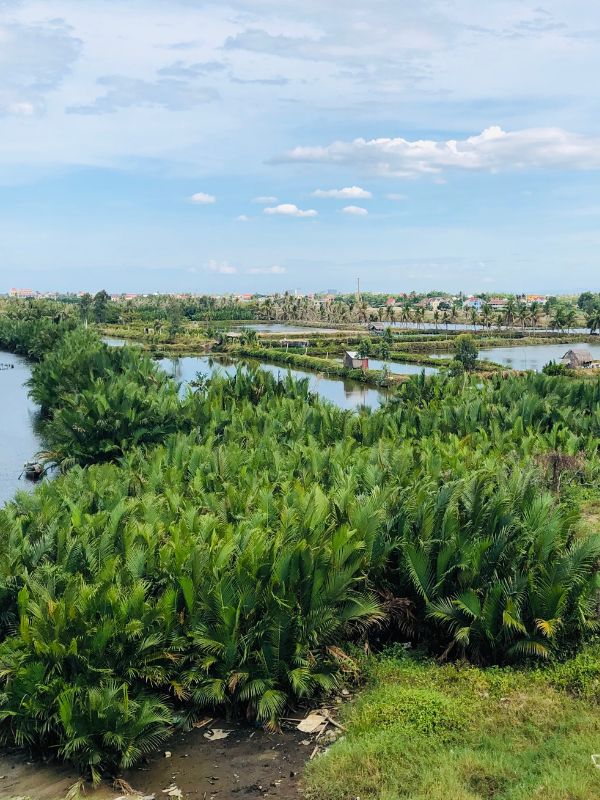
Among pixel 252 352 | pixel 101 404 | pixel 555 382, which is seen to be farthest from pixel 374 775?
pixel 252 352

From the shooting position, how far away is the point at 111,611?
26.9 feet

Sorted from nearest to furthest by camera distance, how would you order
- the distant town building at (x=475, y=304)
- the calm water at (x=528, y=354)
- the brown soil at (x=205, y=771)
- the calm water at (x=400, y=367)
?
the brown soil at (x=205, y=771), the calm water at (x=400, y=367), the calm water at (x=528, y=354), the distant town building at (x=475, y=304)

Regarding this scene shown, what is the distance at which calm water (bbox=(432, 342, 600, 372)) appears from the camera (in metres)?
59.3

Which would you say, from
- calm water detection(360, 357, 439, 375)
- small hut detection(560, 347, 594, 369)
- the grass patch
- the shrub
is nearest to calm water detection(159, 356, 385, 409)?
calm water detection(360, 357, 439, 375)

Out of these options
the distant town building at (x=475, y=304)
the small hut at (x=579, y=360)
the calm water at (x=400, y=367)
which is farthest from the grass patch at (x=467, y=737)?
the distant town building at (x=475, y=304)

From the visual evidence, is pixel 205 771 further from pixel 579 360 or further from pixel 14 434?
pixel 579 360

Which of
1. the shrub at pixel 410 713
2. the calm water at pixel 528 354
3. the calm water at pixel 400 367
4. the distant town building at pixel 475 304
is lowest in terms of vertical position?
the shrub at pixel 410 713

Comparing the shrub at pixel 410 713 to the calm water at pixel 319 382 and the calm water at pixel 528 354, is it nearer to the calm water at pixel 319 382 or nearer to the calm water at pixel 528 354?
the calm water at pixel 319 382

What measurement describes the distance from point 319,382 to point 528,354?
2453 cm

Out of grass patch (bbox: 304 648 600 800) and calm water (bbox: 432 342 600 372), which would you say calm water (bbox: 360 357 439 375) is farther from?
grass patch (bbox: 304 648 600 800)

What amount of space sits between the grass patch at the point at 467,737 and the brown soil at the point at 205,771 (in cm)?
42

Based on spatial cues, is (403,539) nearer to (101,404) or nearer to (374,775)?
(374,775)

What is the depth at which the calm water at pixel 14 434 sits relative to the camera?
23.6 meters

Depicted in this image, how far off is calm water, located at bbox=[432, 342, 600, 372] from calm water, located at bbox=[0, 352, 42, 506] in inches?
1303
